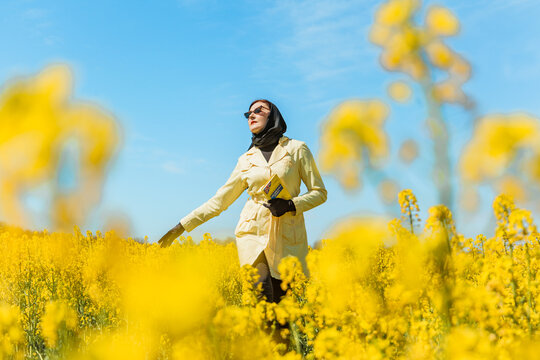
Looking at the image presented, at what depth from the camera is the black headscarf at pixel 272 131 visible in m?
3.52

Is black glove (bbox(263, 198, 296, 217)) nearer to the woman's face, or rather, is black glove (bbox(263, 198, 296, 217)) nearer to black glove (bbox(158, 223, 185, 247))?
the woman's face

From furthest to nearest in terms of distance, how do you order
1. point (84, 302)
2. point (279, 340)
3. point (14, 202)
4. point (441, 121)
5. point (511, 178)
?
point (84, 302) < point (279, 340) < point (511, 178) < point (441, 121) < point (14, 202)

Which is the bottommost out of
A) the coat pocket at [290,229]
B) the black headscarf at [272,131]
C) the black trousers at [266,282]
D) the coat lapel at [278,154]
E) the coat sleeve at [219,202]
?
the black trousers at [266,282]

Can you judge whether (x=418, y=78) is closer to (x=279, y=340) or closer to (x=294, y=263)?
(x=294, y=263)

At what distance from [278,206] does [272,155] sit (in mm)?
460

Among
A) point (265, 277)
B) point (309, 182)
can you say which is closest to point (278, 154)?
point (309, 182)

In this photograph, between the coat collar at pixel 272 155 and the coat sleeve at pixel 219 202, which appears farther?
the coat sleeve at pixel 219 202

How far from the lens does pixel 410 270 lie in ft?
8.99

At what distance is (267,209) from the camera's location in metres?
3.32

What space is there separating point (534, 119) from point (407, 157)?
26.6 inches

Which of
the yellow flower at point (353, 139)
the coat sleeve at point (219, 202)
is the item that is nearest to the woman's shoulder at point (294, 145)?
the coat sleeve at point (219, 202)

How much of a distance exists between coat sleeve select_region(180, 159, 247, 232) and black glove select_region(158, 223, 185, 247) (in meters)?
0.04

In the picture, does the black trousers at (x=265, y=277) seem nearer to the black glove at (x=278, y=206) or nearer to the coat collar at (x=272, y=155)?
the black glove at (x=278, y=206)

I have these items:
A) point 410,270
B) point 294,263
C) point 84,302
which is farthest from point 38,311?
point 410,270
